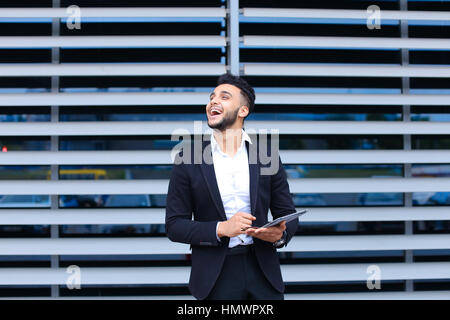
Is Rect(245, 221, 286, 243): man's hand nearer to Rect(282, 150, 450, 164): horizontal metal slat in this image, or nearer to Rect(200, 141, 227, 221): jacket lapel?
Rect(200, 141, 227, 221): jacket lapel

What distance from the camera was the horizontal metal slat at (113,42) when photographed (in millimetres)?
3260

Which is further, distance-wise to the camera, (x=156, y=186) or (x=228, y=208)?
(x=156, y=186)

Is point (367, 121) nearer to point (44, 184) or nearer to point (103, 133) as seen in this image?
point (103, 133)

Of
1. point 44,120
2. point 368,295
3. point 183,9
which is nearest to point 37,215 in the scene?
point 44,120

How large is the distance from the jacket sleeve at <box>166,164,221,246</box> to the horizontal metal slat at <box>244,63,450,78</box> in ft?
4.67

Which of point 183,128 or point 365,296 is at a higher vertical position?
point 183,128

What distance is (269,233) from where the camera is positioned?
1.97m

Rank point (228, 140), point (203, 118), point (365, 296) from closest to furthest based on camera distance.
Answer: point (228, 140) < point (365, 296) < point (203, 118)

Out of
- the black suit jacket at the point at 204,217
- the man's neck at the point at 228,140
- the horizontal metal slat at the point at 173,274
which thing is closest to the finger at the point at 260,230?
the black suit jacket at the point at 204,217

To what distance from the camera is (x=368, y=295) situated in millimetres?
3355

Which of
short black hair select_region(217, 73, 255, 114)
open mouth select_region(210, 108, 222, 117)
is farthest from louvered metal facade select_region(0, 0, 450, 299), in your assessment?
open mouth select_region(210, 108, 222, 117)

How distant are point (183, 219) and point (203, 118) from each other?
61.2 inches

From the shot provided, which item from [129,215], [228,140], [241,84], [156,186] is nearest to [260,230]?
[228,140]

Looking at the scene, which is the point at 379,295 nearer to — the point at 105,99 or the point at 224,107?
the point at 224,107
